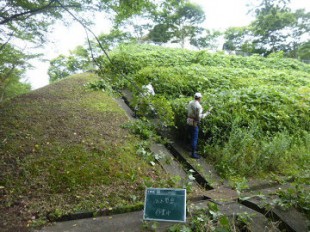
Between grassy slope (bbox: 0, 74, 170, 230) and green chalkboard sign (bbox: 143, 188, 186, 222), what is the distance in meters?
0.85

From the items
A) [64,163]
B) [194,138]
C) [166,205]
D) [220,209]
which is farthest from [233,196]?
[64,163]

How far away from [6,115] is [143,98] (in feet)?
18.2

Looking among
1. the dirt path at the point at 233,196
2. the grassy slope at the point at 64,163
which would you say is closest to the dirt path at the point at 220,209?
the dirt path at the point at 233,196

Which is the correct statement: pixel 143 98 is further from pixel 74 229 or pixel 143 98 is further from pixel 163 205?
pixel 74 229

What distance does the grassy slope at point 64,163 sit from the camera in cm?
388

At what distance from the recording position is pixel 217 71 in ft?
35.4

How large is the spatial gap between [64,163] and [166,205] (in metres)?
2.75

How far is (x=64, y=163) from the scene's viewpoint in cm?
472

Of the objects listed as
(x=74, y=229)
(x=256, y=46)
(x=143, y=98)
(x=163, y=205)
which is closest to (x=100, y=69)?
(x=143, y=98)

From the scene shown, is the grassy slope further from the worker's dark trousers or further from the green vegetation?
the green vegetation

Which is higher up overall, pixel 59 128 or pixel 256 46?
pixel 256 46

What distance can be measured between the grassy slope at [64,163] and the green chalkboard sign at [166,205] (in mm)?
846

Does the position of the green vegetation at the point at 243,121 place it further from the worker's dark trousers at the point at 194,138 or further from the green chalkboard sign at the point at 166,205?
the green chalkboard sign at the point at 166,205

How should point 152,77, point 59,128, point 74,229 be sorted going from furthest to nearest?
point 152,77 < point 59,128 < point 74,229
